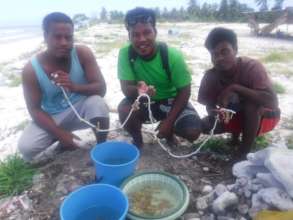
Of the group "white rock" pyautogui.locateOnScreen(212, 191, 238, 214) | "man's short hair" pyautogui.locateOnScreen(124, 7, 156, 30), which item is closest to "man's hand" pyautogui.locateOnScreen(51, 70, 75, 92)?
"man's short hair" pyautogui.locateOnScreen(124, 7, 156, 30)

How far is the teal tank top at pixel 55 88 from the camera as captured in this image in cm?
298

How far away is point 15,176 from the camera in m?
2.89

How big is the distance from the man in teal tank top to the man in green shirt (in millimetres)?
293

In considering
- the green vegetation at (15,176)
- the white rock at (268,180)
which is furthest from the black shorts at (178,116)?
the green vegetation at (15,176)

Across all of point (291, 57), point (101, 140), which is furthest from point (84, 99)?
point (291, 57)

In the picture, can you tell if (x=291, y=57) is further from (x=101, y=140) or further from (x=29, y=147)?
(x=29, y=147)

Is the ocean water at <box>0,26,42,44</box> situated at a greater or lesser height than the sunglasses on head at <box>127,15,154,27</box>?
lesser

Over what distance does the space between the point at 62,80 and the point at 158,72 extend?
3.01 feet

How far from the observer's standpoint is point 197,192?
264cm

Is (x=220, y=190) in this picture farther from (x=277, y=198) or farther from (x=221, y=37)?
(x=221, y=37)

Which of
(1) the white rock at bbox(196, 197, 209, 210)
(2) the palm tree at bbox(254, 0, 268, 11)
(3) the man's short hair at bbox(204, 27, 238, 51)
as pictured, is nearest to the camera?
(1) the white rock at bbox(196, 197, 209, 210)

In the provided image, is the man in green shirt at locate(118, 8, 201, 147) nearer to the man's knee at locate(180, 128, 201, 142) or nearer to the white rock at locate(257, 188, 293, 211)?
the man's knee at locate(180, 128, 201, 142)

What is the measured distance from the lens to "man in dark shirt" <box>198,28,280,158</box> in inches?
108

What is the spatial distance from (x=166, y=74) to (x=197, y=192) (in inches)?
45.2
